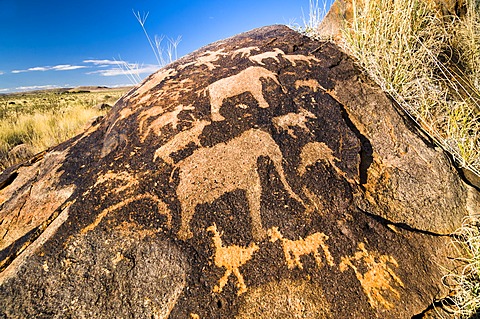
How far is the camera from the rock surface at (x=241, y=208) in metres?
1.17

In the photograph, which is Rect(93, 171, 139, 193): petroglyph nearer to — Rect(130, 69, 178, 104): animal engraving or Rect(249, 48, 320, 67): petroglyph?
Rect(130, 69, 178, 104): animal engraving

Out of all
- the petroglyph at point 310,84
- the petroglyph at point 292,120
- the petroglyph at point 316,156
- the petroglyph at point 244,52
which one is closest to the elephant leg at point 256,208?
the petroglyph at point 316,156

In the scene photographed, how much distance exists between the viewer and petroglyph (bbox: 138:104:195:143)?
5.46ft

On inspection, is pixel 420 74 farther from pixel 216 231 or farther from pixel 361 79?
pixel 216 231

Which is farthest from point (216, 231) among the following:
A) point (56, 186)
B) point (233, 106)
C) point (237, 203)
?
point (56, 186)

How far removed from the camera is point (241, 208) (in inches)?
53.0

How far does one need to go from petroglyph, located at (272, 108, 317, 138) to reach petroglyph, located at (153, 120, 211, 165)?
14.5 inches

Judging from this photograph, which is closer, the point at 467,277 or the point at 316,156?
the point at 467,277

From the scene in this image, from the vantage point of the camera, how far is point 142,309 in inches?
44.5

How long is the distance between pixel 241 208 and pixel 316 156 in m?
0.46

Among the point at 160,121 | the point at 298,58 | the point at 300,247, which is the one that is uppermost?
the point at 298,58

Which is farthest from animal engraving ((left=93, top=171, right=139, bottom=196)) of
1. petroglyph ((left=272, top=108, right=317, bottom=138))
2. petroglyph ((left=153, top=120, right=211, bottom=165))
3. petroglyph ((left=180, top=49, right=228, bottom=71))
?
petroglyph ((left=180, top=49, right=228, bottom=71))

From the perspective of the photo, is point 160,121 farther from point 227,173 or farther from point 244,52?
point 244,52

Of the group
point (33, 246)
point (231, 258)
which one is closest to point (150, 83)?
point (33, 246)
